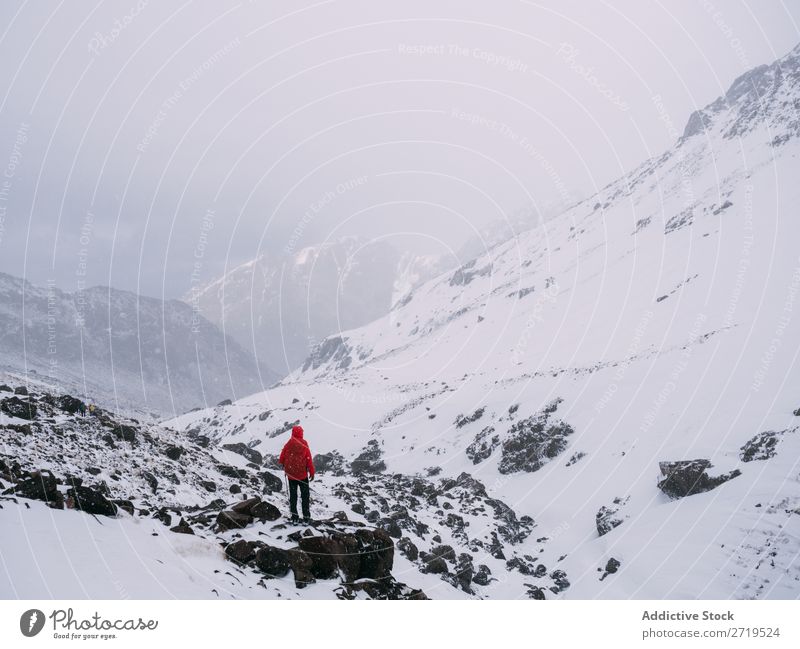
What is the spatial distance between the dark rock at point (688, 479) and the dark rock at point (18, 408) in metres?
25.4

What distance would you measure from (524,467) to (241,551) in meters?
25.4

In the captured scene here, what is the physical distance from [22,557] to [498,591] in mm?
14462

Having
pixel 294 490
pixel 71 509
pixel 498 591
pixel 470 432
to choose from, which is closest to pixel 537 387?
pixel 470 432

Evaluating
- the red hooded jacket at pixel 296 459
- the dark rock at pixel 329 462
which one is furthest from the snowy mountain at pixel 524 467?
the red hooded jacket at pixel 296 459

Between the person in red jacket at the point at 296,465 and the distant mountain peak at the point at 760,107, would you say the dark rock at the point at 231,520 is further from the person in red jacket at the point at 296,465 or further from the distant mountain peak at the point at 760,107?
the distant mountain peak at the point at 760,107

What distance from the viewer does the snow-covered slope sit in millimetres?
16266

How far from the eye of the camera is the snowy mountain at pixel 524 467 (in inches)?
373

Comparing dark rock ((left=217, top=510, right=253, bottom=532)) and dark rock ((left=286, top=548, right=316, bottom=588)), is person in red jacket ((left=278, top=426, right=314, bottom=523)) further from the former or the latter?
dark rock ((left=286, top=548, right=316, bottom=588))

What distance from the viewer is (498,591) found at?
52.3ft

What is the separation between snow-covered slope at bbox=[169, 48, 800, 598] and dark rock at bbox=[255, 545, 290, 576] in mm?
8102

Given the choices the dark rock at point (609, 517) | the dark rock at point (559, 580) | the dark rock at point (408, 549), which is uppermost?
the dark rock at point (408, 549)

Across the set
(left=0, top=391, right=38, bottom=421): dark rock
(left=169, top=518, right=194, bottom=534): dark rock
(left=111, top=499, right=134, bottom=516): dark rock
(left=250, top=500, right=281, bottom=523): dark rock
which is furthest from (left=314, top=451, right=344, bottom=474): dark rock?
(left=169, top=518, right=194, bottom=534): dark rock

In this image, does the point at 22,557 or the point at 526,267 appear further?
the point at 526,267

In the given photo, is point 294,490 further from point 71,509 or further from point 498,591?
point 498,591
